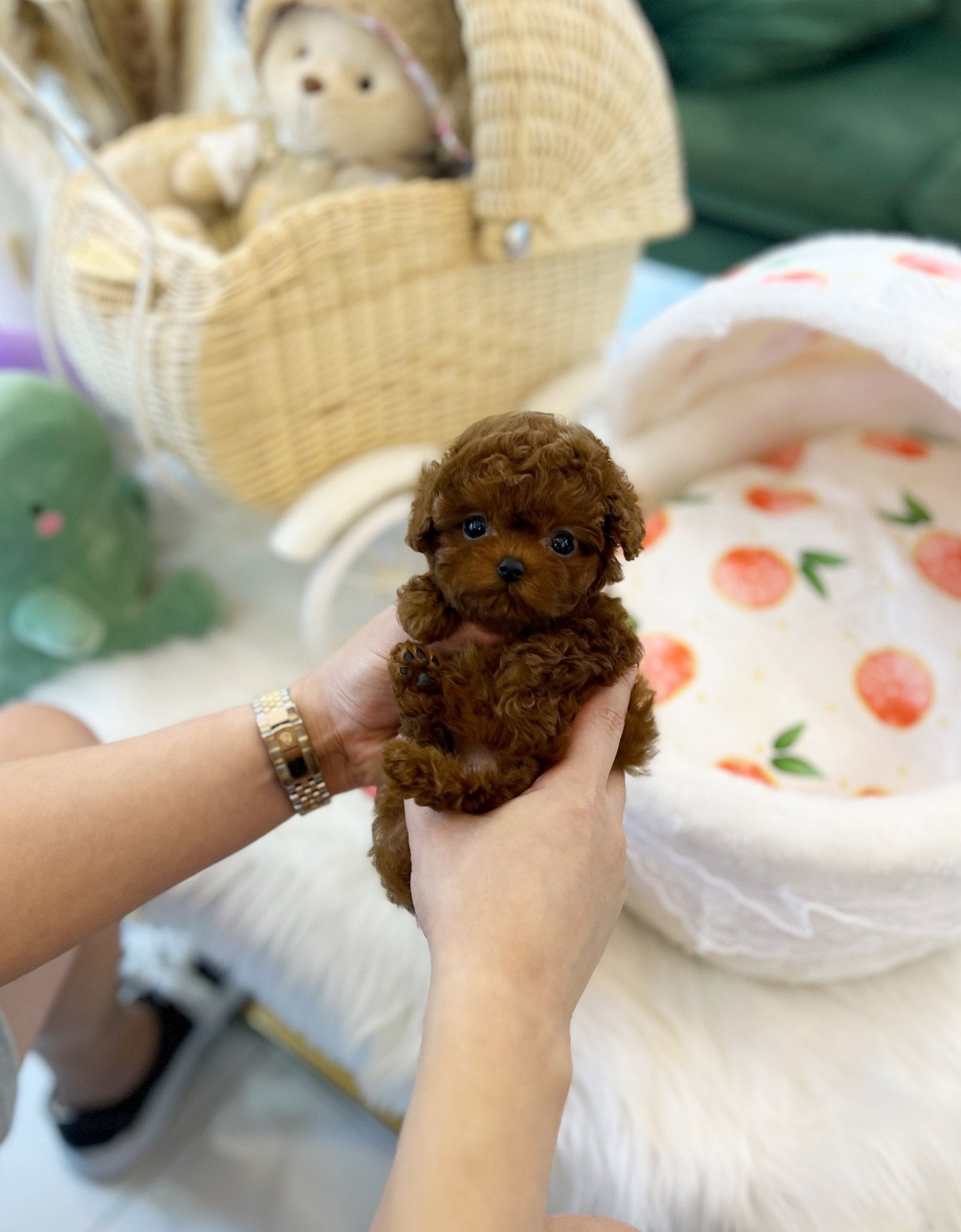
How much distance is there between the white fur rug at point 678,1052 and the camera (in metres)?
0.70

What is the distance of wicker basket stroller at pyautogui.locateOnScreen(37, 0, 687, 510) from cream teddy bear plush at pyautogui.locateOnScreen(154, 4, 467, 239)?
5cm

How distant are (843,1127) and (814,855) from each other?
273mm

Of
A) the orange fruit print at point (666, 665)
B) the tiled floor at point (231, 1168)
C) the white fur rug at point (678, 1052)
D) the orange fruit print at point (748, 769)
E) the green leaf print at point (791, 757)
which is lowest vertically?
the tiled floor at point (231, 1168)

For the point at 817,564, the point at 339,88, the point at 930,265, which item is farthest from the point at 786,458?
the point at 339,88

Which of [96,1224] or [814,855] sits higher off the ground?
[814,855]

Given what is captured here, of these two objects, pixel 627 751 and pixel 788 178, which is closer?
pixel 627 751

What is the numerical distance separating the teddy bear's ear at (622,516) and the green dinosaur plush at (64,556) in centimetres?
81

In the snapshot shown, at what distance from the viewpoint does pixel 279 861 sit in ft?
2.98

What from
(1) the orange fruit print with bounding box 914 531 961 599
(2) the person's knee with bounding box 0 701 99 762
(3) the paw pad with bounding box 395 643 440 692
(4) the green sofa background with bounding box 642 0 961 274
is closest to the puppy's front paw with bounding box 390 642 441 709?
(3) the paw pad with bounding box 395 643 440 692

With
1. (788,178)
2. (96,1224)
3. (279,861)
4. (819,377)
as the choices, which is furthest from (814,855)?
(788,178)

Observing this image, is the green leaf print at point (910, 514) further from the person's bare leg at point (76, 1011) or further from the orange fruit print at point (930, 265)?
the person's bare leg at point (76, 1011)

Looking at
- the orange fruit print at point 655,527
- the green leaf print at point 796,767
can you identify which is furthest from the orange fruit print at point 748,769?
the orange fruit print at point 655,527

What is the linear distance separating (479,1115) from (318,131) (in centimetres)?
108

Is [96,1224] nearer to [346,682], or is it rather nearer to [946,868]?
[346,682]
